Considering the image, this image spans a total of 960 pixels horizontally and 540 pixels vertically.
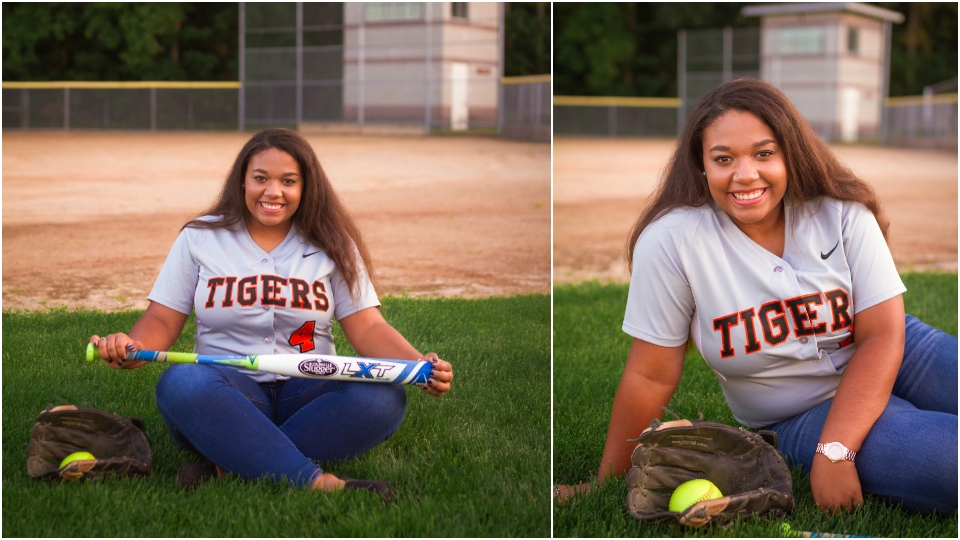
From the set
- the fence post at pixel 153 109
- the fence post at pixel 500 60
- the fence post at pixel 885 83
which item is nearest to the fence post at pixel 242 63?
the fence post at pixel 153 109

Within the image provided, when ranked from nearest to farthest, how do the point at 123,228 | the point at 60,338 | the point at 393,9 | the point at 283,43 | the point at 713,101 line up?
the point at 713,101 → the point at 60,338 → the point at 393,9 → the point at 123,228 → the point at 283,43

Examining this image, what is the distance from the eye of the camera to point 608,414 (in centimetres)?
254

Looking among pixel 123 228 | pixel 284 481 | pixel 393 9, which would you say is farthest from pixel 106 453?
pixel 123 228

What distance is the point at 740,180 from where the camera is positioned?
1.79 meters

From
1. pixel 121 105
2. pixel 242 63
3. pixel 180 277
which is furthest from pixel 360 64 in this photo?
pixel 121 105

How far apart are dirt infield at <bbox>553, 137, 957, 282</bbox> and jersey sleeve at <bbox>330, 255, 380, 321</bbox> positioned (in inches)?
29.1

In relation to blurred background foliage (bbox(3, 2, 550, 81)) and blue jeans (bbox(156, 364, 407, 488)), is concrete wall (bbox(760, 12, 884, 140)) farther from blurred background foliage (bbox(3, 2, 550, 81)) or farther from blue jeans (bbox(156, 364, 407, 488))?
blue jeans (bbox(156, 364, 407, 488))

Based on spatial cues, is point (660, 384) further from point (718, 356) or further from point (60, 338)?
point (60, 338)

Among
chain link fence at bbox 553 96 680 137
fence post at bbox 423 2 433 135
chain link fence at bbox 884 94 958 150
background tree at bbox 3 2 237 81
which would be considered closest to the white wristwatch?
fence post at bbox 423 2 433 135

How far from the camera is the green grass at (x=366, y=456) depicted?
1648 mm

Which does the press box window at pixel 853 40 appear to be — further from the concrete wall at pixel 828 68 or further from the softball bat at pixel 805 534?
the softball bat at pixel 805 534

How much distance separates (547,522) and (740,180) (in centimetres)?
75

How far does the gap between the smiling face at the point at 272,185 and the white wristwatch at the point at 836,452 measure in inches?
48.2

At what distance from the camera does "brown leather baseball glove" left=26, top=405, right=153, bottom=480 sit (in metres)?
1.81
